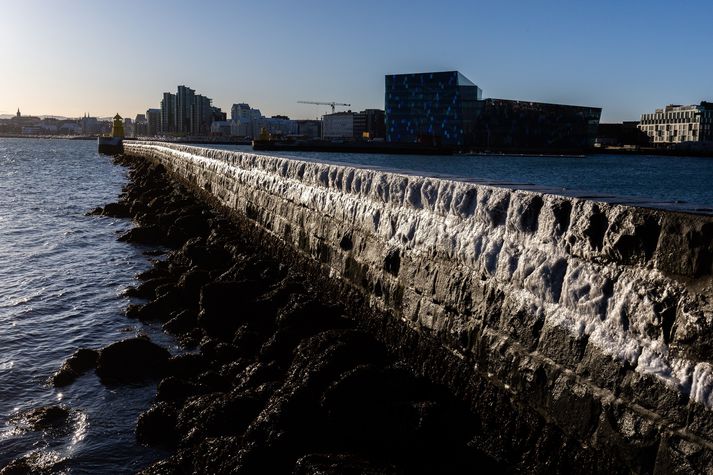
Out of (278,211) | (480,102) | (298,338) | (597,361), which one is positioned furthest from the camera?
(480,102)

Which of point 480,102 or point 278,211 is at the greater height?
point 480,102

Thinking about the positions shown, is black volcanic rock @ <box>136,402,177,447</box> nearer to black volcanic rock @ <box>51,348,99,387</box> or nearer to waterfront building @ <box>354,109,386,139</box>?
black volcanic rock @ <box>51,348,99,387</box>

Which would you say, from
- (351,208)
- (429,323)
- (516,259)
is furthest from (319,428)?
(351,208)

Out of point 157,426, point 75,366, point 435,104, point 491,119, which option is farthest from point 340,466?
point 435,104

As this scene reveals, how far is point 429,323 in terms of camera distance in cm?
473

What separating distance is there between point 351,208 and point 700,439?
4.32 m

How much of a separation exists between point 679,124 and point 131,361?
6276 inches

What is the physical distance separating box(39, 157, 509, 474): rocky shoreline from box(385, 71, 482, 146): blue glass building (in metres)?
111

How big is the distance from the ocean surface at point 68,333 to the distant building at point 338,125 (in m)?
161

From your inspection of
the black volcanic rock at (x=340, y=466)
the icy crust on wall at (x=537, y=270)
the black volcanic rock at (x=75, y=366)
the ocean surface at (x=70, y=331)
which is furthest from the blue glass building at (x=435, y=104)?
the black volcanic rock at (x=340, y=466)

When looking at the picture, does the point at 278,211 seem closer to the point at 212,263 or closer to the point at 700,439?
the point at 212,263

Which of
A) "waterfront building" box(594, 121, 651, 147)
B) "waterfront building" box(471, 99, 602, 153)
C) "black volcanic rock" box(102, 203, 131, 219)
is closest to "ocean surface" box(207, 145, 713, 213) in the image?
"black volcanic rock" box(102, 203, 131, 219)

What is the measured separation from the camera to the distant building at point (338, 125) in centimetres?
17512

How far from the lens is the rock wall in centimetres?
268
